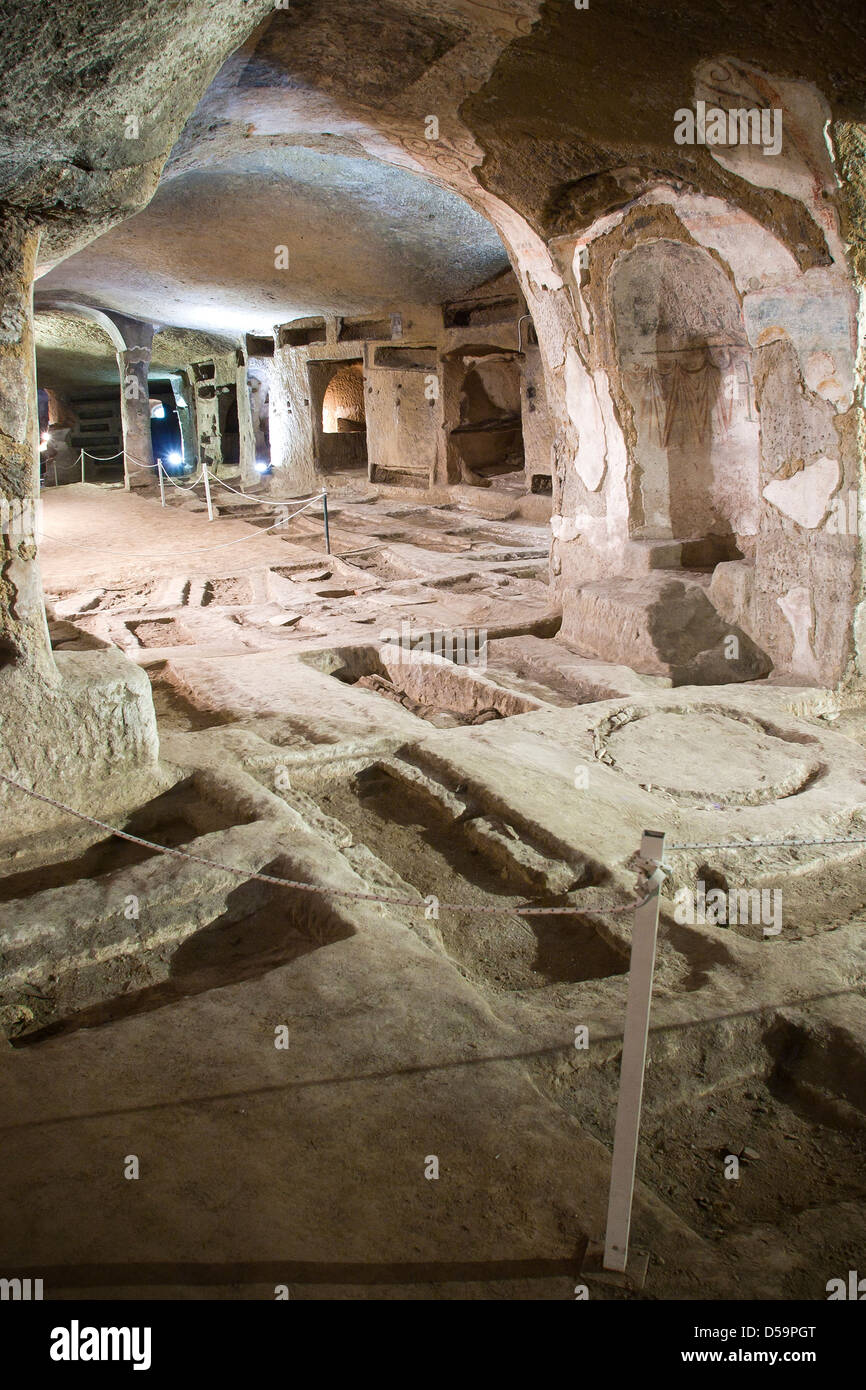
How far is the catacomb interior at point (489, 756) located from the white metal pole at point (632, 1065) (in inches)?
4.2

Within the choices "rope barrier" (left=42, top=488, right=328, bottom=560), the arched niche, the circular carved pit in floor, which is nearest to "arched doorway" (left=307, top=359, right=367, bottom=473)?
"rope barrier" (left=42, top=488, right=328, bottom=560)

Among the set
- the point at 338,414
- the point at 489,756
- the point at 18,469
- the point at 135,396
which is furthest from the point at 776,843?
the point at 338,414

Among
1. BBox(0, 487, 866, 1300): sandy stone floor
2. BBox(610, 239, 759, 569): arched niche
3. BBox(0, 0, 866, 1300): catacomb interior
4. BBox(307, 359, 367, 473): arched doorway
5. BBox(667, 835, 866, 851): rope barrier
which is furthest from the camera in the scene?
BBox(307, 359, 367, 473): arched doorway

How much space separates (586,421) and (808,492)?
217cm

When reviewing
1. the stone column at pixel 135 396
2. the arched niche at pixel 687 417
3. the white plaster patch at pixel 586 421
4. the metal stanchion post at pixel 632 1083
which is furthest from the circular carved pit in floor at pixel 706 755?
the stone column at pixel 135 396

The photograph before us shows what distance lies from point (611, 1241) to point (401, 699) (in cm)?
503

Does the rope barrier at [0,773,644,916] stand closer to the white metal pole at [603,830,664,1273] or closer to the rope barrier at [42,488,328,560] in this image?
the white metal pole at [603,830,664,1273]

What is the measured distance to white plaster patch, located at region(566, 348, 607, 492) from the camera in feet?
24.2

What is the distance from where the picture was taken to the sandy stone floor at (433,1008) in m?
2.14

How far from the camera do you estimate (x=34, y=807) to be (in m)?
4.18

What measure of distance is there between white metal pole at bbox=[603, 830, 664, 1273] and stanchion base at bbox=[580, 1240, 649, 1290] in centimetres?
2

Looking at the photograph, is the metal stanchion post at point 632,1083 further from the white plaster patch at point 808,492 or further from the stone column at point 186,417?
the stone column at point 186,417

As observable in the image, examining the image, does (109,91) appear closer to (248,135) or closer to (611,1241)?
(248,135)

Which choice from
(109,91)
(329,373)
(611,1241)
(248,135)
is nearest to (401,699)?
(248,135)
